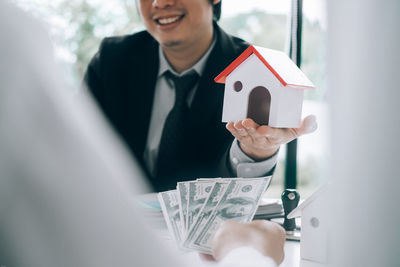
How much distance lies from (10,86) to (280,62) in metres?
0.61

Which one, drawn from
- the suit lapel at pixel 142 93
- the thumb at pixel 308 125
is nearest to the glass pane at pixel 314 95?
the thumb at pixel 308 125

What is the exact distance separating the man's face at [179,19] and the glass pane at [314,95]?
1.37 feet

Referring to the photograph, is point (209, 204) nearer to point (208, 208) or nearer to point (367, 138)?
point (208, 208)

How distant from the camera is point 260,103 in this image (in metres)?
0.94

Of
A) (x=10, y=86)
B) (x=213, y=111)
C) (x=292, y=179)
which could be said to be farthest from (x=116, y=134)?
(x=10, y=86)

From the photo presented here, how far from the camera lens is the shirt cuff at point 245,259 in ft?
2.05

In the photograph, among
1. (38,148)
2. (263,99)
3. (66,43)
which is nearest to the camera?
(38,148)

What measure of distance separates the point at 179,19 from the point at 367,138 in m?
1.07

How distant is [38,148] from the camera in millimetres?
376

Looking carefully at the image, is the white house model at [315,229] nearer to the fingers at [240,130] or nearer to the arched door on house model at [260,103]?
the fingers at [240,130]

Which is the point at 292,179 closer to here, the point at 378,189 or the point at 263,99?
the point at 263,99

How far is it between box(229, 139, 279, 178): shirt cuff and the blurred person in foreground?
0.62m

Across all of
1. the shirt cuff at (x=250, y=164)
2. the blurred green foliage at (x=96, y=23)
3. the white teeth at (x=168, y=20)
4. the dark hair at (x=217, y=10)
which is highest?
the blurred green foliage at (x=96, y=23)

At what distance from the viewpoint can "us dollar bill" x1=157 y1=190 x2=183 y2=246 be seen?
802 mm
